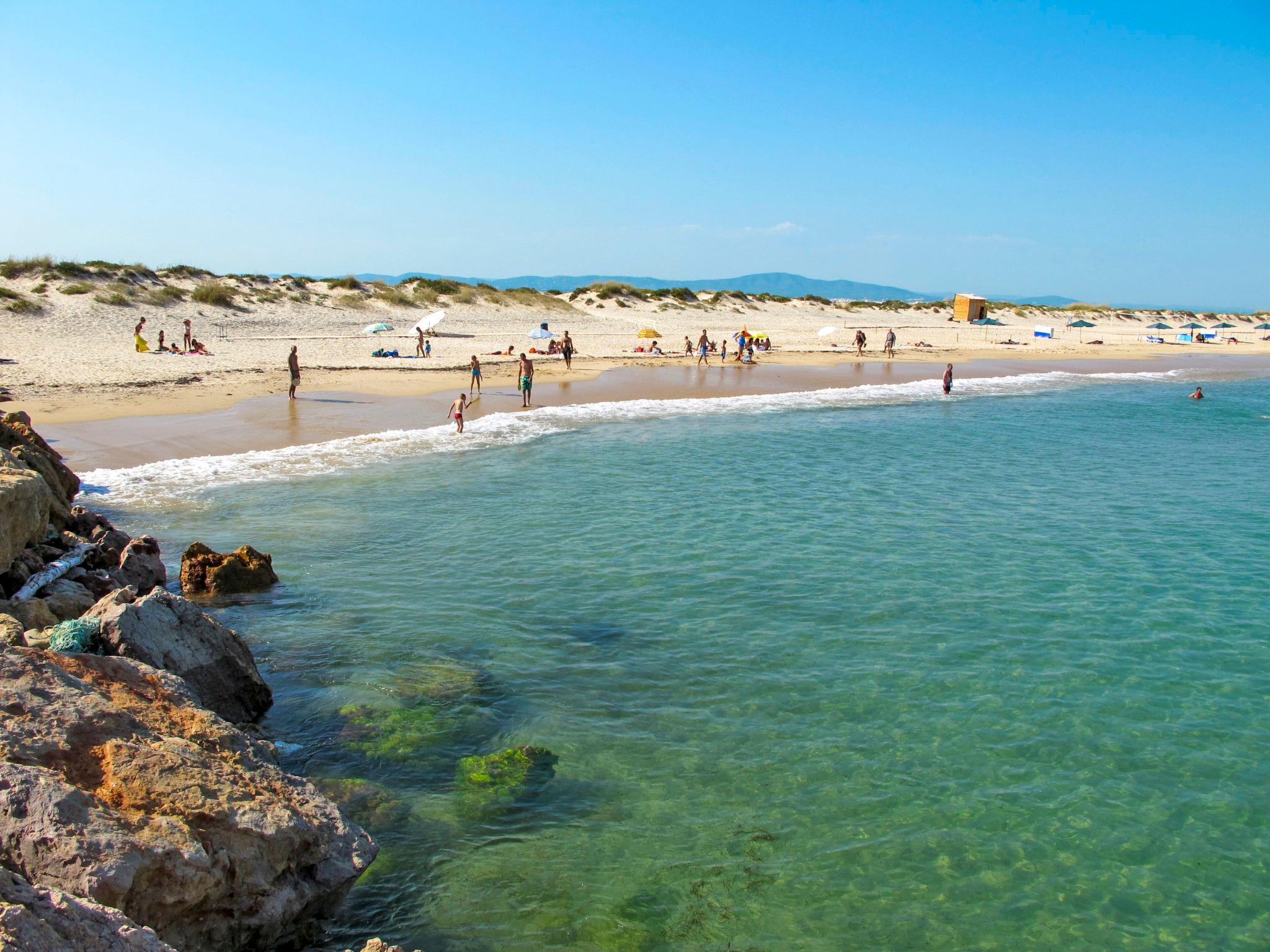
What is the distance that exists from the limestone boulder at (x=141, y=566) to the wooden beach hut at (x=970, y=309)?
65.4 m

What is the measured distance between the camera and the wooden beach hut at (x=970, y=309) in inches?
2598

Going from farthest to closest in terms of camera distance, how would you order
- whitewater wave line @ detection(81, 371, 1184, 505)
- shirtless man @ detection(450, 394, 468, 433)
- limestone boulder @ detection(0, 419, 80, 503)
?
shirtless man @ detection(450, 394, 468, 433) → whitewater wave line @ detection(81, 371, 1184, 505) → limestone boulder @ detection(0, 419, 80, 503)

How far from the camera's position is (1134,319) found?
82.0 metres

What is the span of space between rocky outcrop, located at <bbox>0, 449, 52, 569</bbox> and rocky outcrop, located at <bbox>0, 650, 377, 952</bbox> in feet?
10.5

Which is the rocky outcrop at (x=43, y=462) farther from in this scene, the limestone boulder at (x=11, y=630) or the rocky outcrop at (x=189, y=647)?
the limestone boulder at (x=11, y=630)

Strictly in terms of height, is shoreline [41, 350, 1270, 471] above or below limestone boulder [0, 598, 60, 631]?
above

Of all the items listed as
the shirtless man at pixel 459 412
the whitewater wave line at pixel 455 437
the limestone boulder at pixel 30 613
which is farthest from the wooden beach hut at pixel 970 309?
the limestone boulder at pixel 30 613

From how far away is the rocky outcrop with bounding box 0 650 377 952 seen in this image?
3867 millimetres

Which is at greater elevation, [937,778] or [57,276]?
[57,276]

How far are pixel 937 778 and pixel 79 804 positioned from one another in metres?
6.27

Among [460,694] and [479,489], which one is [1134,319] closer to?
[479,489]

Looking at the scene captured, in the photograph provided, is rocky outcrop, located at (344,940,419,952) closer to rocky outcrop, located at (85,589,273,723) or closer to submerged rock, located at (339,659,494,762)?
rocky outcrop, located at (85,589,273,723)

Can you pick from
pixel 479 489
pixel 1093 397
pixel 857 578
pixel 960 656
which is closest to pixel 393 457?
pixel 479 489

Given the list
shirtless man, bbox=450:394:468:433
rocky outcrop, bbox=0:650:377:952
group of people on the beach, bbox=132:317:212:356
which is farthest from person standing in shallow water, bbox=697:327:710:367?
rocky outcrop, bbox=0:650:377:952
